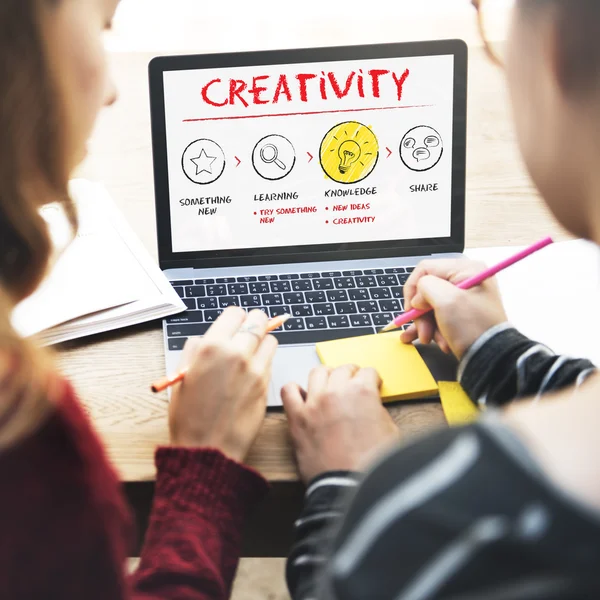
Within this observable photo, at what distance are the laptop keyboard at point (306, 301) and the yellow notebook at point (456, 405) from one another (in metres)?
0.12

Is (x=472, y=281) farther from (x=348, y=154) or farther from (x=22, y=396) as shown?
(x=22, y=396)

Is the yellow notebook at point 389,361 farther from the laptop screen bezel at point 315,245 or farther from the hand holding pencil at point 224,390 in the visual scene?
the laptop screen bezel at point 315,245

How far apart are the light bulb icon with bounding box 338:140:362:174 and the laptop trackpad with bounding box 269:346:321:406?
26cm

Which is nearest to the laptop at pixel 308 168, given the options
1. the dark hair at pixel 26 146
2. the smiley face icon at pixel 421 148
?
the smiley face icon at pixel 421 148

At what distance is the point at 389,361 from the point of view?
0.77m

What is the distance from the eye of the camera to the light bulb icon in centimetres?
94

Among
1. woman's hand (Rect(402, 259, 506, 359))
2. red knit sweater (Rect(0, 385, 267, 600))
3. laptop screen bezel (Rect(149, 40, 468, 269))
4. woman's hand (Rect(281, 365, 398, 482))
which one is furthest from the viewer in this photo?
laptop screen bezel (Rect(149, 40, 468, 269))

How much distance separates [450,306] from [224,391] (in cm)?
26

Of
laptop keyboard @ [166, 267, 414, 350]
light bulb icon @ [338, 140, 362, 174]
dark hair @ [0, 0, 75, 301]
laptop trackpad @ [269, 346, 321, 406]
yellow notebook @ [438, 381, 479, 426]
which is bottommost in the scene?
yellow notebook @ [438, 381, 479, 426]

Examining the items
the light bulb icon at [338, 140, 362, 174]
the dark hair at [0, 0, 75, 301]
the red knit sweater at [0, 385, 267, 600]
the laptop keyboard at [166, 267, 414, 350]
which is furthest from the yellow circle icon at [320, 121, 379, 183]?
the red knit sweater at [0, 385, 267, 600]

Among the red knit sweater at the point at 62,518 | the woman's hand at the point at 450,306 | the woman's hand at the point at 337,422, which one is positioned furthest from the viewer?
the woman's hand at the point at 450,306

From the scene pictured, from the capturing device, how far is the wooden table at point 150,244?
686mm

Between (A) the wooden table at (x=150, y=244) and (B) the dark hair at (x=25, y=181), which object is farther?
(A) the wooden table at (x=150, y=244)

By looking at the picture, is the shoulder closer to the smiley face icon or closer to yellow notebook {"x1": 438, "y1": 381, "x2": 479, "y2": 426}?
yellow notebook {"x1": 438, "y1": 381, "x2": 479, "y2": 426}
